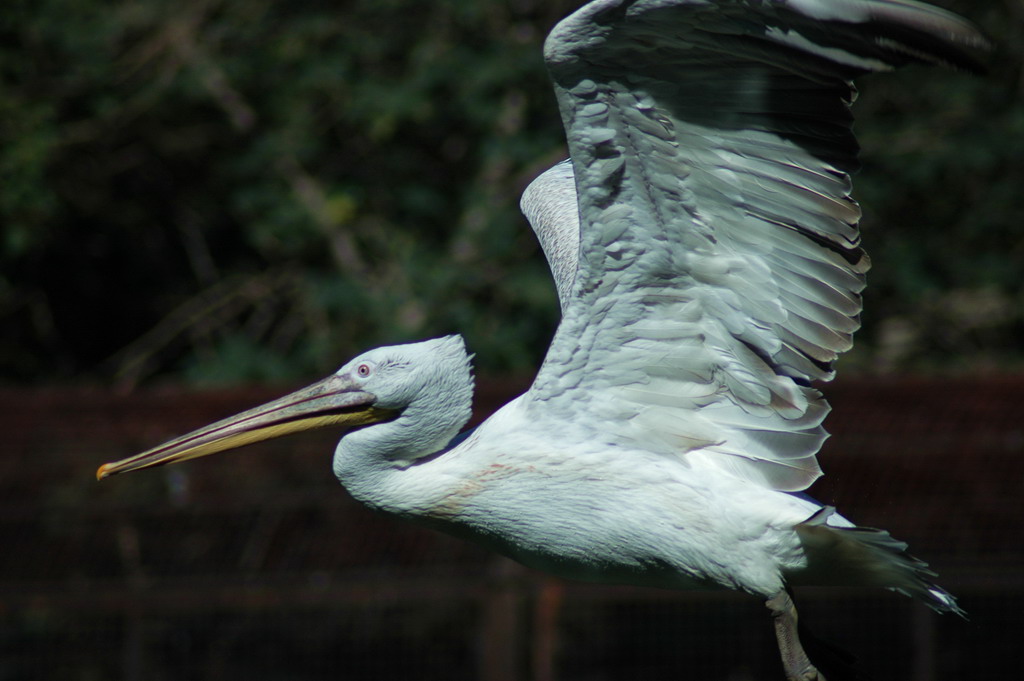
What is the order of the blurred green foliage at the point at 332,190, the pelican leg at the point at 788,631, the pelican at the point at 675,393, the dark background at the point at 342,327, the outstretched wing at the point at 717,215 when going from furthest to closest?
1. the blurred green foliage at the point at 332,190
2. the dark background at the point at 342,327
3. the pelican leg at the point at 788,631
4. the pelican at the point at 675,393
5. the outstretched wing at the point at 717,215

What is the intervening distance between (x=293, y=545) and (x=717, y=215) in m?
3.05

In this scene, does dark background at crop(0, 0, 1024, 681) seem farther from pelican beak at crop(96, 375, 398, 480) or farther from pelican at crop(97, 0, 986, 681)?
pelican at crop(97, 0, 986, 681)

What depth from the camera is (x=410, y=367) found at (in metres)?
3.63

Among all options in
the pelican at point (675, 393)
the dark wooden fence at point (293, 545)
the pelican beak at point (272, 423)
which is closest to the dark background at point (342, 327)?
the dark wooden fence at point (293, 545)

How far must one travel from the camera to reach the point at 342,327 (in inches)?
336

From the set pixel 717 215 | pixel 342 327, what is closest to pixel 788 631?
pixel 717 215

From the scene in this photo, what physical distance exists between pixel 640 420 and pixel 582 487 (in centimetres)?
24

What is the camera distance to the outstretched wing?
9.64 ft

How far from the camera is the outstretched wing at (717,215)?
294 cm

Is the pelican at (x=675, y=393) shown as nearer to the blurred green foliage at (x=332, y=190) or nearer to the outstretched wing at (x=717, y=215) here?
the outstretched wing at (x=717, y=215)

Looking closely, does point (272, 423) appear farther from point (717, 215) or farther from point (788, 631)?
point (788, 631)

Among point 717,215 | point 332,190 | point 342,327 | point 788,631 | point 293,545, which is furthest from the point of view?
point 332,190

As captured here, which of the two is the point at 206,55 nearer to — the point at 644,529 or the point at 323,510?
the point at 323,510

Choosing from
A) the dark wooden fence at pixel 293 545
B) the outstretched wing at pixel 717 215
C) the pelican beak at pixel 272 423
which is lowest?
the dark wooden fence at pixel 293 545
